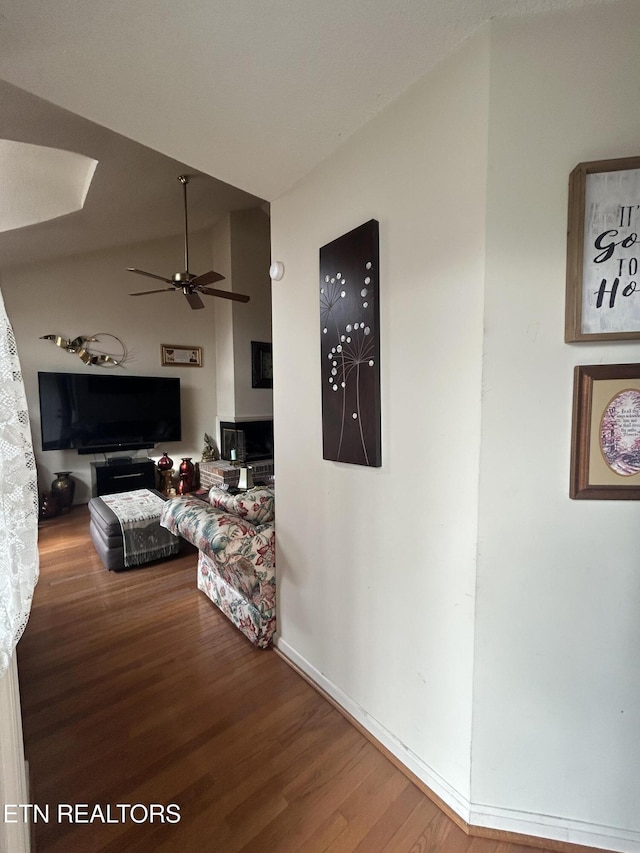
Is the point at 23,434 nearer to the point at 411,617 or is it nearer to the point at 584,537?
the point at 411,617

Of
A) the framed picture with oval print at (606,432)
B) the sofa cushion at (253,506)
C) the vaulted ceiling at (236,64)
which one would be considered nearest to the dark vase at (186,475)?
the sofa cushion at (253,506)

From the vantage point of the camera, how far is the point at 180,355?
4977mm

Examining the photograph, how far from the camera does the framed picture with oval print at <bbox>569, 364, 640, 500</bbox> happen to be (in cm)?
92

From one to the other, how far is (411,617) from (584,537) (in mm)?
582

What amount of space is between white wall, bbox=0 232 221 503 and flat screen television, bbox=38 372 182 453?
0.18 m

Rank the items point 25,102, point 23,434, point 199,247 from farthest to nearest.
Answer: point 199,247, point 25,102, point 23,434

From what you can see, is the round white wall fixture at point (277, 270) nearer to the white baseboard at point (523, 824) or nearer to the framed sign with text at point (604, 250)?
the framed sign with text at point (604, 250)

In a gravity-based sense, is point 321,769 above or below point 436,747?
below

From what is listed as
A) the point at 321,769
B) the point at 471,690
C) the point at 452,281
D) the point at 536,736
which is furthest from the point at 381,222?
the point at 321,769

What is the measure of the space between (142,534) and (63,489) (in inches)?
76.6

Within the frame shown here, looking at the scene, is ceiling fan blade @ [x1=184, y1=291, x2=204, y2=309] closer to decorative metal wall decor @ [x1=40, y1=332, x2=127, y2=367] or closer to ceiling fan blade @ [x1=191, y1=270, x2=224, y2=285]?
ceiling fan blade @ [x1=191, y1=270, x2=224, y2=285]

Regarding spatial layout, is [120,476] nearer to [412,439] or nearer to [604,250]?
[412,439]

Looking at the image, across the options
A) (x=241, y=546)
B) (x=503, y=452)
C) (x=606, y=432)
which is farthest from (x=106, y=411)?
(x=606, y=432)

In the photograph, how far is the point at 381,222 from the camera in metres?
1.22
